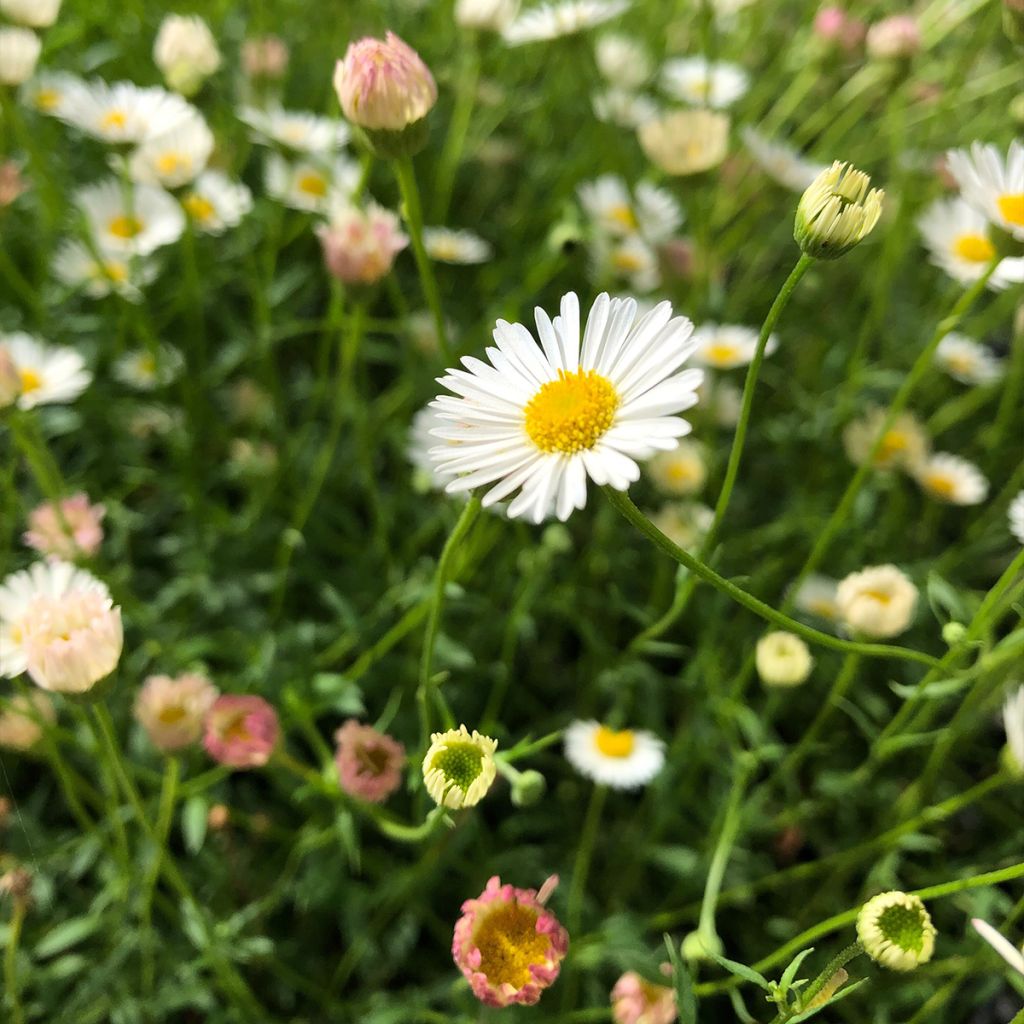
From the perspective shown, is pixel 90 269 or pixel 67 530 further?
pixel 90 269

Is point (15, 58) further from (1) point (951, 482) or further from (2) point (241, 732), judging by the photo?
(1) point (951, 482)

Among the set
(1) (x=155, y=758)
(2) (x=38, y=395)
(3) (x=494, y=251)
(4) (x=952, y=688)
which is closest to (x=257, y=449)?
(2) (x=38, y=395)

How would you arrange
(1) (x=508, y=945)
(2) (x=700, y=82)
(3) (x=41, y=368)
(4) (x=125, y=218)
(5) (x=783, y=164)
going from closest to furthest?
(1) (x=508, y=945) → (3) (x=41, y=368) → (4) (x=125, y=218) → (5) (x=783, y=164) → (2) (x=700, y=82)

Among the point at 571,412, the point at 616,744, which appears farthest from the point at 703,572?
the point at 616,744

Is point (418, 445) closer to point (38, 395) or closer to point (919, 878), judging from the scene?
point (38, 395)

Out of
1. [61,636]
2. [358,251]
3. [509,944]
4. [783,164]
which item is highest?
[783,164]

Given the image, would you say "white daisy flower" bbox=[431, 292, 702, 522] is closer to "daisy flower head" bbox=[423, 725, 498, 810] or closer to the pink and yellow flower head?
"daisy flower head" bbox=[423, 725, 498, 810]

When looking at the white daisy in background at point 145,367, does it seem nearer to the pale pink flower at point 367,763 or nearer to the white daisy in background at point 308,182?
the white daisy in background at point 308,182
